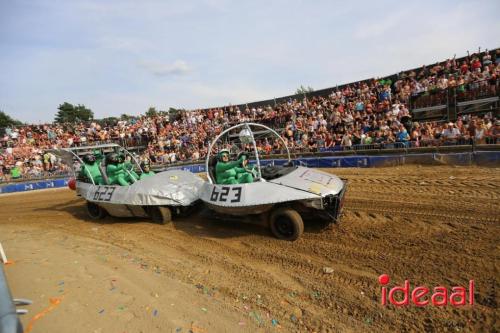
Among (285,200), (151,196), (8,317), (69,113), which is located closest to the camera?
(8,317)

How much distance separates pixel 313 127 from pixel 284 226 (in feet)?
41.3

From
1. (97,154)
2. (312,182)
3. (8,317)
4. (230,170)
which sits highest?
(97,154)

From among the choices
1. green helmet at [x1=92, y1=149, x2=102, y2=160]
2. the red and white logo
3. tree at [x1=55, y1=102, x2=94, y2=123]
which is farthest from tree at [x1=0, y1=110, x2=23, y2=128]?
the red and white logo

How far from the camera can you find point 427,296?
142 inches

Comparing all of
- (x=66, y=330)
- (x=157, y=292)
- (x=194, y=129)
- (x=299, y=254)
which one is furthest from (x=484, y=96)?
(x=194, y=129)

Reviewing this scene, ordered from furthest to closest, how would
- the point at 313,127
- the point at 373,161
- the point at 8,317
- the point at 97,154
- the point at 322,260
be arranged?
1. the point at 313,127
2. the point at 373,161
3. the point at 97,154
4. the point at 322,260
5. the point at 8,317

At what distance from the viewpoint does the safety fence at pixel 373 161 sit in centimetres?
1030

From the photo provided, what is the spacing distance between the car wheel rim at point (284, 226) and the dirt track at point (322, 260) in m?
0.21

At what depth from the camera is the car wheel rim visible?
5609 mm

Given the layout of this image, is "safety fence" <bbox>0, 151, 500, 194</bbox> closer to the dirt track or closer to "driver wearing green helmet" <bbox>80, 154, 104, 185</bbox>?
"driver wearing green helmet" <bbox>80, 154, 104, 185</bbox>

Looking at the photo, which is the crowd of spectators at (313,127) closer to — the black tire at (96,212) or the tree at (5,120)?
the black tire at (96,212)

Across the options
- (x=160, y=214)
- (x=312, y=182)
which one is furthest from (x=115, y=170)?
(x=312, y=182)

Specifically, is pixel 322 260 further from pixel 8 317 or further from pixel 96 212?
pixel 96 212

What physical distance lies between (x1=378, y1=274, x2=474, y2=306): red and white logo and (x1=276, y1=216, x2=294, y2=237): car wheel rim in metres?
2.02
